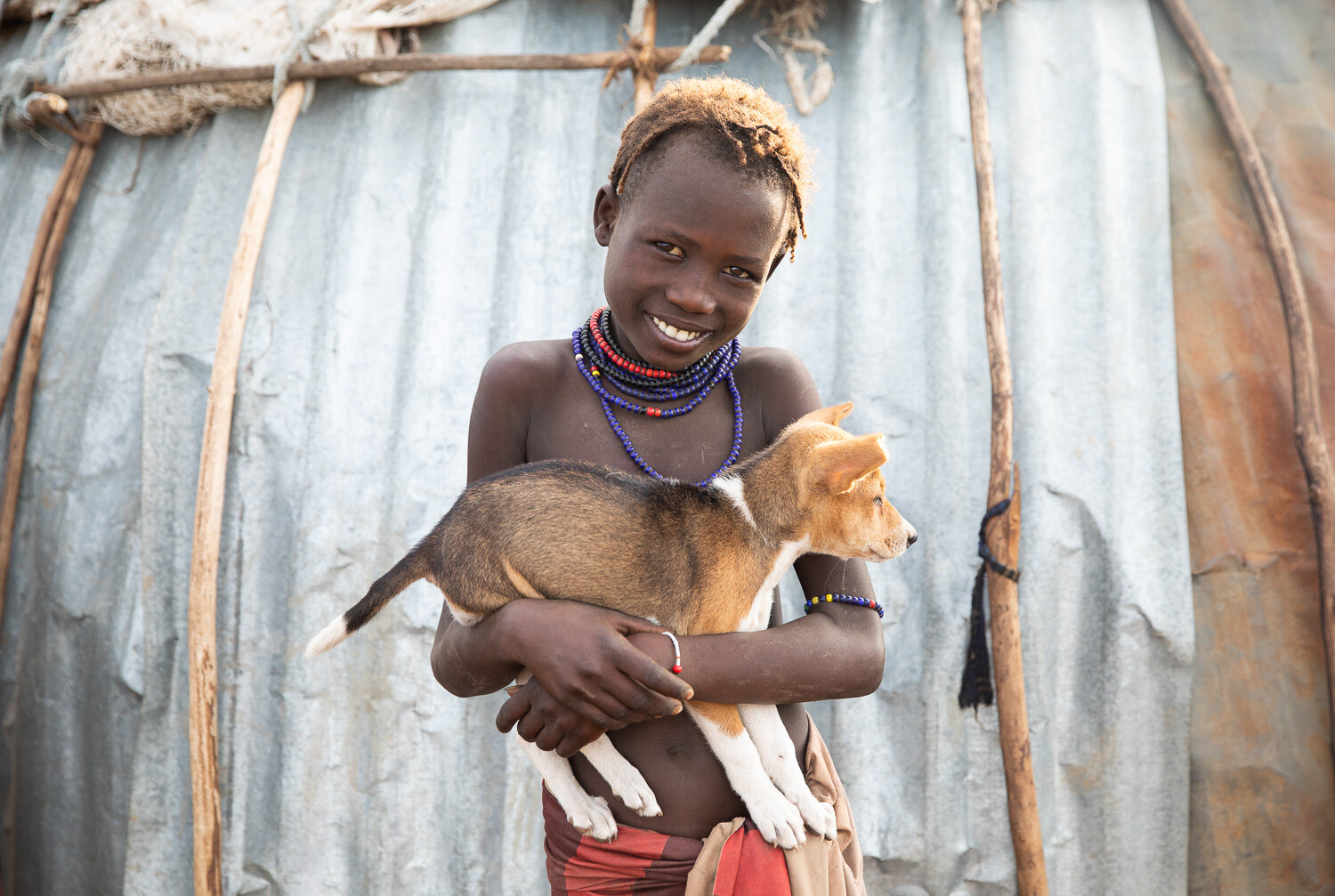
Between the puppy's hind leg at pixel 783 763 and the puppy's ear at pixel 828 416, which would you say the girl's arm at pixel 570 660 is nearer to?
the puppy's hind leg at pixel 783 763

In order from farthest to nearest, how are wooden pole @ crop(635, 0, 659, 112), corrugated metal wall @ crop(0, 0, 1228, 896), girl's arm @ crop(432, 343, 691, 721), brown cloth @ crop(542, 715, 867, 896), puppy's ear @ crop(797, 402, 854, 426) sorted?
1. wooden pole @ crop(635, 0, 659, 112)
2. corrugated metal wall @ crop(0, 0, 1228, 896)
3. puppy's ear @ crop(797, 402, 854, 426)
4. brown cloth @ crop(542, 715, 867, 896)
5. girl's arm @ crop(432, 343, 691, 721)

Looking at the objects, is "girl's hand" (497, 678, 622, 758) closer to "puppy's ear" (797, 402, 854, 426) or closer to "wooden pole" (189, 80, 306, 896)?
"puppy's ear" (797, 402, 854, 426)

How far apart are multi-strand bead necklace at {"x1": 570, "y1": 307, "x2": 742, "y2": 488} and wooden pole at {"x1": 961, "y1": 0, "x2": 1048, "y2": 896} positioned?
4.88ft

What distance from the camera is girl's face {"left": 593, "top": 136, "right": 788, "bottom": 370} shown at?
1.46m

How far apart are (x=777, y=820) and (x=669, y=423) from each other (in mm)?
739

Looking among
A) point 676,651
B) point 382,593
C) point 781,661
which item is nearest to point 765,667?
point 781,661

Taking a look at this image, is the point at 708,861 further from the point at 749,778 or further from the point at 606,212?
the point at 606,212

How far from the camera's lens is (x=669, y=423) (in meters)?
1.69

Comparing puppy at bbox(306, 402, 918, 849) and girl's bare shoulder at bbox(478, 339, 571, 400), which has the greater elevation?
girl's bare shoulder at bbox(478, 339, 571, 400)

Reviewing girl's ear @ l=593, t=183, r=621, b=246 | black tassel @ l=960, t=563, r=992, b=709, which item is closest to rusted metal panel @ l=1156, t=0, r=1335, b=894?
black tassel @ l=960, t=563, r=992, b=709

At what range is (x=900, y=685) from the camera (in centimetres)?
295

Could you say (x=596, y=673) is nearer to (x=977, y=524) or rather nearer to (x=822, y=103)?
(x=977, y=524)

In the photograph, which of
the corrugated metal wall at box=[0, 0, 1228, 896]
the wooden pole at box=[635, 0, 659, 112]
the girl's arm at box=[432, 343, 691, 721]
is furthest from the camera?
the wooden pole at box=[635, 0, 659, 112]

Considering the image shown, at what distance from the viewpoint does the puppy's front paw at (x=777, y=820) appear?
4.74 feet
